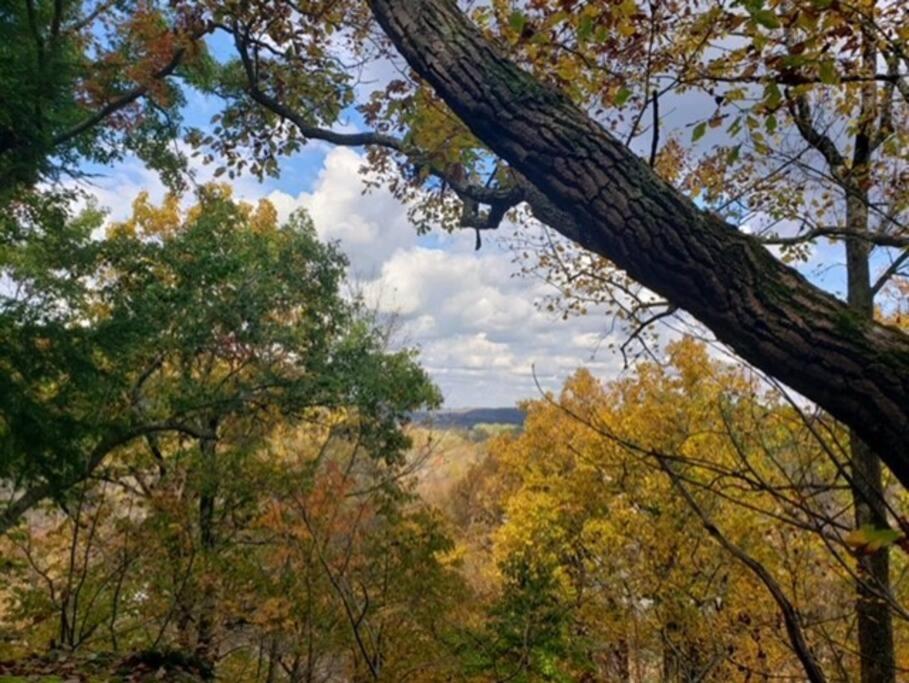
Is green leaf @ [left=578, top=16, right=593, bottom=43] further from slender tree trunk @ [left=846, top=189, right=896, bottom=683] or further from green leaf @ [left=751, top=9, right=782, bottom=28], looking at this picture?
slender tree trunk @ [left=846, top=189, right=896, bottom=683]

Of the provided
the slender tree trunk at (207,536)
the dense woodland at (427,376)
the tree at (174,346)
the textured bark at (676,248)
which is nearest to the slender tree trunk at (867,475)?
the dense woodland at (427,376)

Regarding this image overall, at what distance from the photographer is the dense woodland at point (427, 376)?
1.33 meters

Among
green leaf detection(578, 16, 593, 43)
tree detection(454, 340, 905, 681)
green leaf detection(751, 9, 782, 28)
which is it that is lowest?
tree detection(454, 340, 905, 681)

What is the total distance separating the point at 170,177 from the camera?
24.9ft

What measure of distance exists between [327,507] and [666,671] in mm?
4453

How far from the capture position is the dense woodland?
1329 mm

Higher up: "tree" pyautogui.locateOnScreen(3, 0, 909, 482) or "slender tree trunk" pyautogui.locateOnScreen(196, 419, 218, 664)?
"tree" pyautogui.locateOnScreen(3, 0, 909, 482)

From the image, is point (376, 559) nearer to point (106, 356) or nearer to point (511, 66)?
point (106, 356)

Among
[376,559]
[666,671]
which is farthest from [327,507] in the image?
[666,671]

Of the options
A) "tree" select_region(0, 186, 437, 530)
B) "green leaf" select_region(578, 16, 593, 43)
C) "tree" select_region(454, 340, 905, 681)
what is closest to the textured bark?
"green leaf" select_region(578, 16, 593, 43)

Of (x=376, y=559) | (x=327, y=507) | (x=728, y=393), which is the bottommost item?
(x=376, y=559)

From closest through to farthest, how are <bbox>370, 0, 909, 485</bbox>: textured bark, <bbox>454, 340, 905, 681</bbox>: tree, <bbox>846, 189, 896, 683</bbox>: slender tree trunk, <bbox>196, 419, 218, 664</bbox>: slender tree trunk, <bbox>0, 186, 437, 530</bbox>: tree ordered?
<bbox>370, 0, 909, 485</bbox>: textured bark < <bbox>846, 189, 896, 683</bbox>: slender tree trunk < <bbox>0, 186, 437, 530</bbox>: tree < <bbox>454, 340, 905, 681</bbox>: tree < <bbox>196, 419, 218, 664</bbox>: slender tree trunk

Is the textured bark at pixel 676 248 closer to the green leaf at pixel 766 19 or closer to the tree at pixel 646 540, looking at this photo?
the green leaf at pixel 766 19

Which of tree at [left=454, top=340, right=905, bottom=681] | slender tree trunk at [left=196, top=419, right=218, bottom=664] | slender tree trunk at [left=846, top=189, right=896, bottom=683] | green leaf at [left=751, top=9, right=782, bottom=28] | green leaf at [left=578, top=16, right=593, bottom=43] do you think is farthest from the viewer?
slender tree trunk at [left=196, top=419, right=218, bottom=664]
